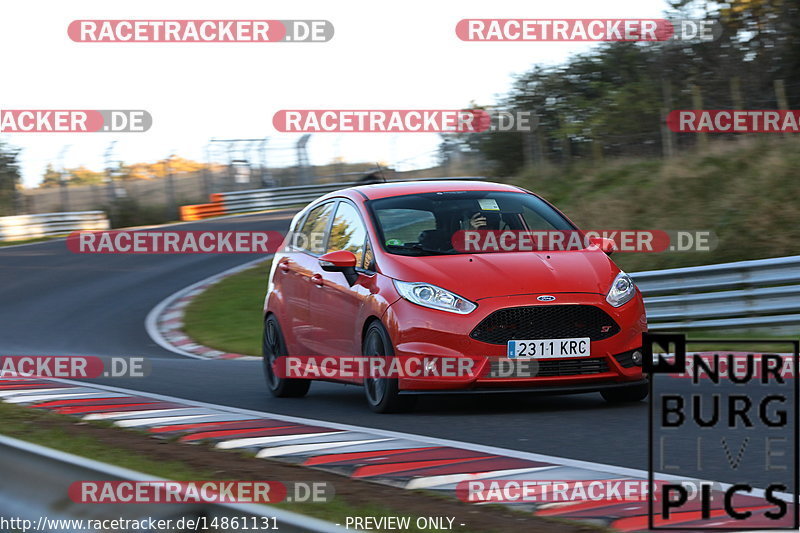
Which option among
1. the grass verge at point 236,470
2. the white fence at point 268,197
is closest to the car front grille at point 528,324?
the grass verge at point 236,470

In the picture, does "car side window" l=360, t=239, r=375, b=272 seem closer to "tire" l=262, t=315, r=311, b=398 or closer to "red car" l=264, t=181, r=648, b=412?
"red car" l=264, t=181, r=648, b=412

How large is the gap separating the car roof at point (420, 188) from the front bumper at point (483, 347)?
56.8 inches

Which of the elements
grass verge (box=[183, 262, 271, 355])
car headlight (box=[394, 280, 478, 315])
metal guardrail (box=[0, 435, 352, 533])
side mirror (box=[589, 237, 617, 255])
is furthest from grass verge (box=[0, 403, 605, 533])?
grass verge (box=[183, 262, 271, 355])

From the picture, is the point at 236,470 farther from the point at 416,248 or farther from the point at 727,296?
the point at 727,296

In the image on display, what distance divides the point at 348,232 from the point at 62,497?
5.16 metres

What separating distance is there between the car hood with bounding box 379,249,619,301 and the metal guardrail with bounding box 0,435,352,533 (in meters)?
3.73

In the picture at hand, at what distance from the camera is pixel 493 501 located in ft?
17.1

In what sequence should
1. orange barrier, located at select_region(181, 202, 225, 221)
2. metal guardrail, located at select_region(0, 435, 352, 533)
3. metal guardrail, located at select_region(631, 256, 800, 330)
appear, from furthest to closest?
orange barrier, located at select_region(181, 202, 225, 221) → metal guardrail, located at select_region(631, 256, 800, 330) → metal guardrail, located at select_region(0, 435, 352, 533)

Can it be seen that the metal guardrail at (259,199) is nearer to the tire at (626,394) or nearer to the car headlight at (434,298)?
the tire at (626,394)

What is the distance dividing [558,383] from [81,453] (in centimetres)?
295

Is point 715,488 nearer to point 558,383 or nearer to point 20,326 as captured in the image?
point 558,383

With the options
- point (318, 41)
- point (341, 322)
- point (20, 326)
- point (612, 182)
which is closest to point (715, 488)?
point (341, 322)

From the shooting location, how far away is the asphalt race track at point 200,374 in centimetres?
703

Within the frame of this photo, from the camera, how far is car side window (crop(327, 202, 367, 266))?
909 cm
